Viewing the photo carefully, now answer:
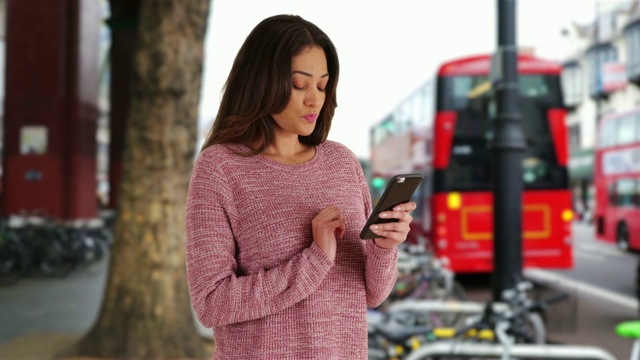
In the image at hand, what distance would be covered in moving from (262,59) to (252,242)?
0.28m

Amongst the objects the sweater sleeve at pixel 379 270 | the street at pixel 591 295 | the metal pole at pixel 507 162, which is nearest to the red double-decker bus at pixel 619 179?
the street at pixel 591 295

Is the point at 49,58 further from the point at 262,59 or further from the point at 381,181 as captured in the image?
the point at 262,59

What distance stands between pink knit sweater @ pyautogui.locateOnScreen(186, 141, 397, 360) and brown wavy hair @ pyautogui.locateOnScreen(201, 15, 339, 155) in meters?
0.04

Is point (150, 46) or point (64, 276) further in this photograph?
point (64, 276)

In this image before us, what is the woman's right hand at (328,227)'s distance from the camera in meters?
1.08

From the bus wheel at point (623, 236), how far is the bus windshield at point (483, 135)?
5505mm

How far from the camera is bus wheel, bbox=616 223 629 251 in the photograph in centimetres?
1346

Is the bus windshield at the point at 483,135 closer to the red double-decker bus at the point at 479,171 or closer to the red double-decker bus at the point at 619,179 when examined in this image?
the red double-decker bus at the point at 479,171

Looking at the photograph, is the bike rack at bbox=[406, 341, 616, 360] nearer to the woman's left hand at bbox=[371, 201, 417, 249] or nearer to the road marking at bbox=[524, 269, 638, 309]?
the woman's left hand at bbox=[371, 201, 417, 249]

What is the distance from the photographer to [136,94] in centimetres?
466

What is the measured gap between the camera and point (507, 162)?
436 cm

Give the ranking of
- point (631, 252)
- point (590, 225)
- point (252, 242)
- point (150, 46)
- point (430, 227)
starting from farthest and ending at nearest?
point (590, 225), point (631, 252), point (430, 227), point (150, 46), point (252, 242)

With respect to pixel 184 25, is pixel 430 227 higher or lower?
lower

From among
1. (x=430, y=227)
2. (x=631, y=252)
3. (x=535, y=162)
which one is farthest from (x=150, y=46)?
(x=631, y=252)
